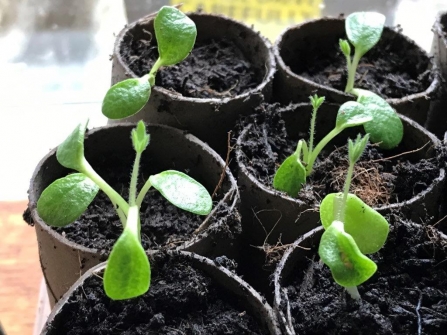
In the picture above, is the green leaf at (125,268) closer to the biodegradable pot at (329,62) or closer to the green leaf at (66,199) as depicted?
the green leaf at (66,199)

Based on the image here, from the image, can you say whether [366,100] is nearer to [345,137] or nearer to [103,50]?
[345,137]

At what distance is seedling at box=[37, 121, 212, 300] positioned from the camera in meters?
0.56

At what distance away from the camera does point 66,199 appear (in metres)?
0.69

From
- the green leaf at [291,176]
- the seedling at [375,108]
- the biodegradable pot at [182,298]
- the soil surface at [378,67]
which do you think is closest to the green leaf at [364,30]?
the seedling at [375,108]

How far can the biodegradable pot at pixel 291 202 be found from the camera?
0.80m

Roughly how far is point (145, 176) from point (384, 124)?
0.41 m

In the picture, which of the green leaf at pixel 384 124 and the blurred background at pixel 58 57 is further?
the blurred background at pixel 58 57

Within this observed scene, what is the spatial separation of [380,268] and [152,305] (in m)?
0.30

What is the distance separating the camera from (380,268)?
2.39ft

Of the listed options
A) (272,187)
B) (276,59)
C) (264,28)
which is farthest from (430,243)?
(264,28)

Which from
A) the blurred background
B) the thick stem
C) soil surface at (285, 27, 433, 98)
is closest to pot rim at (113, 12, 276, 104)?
soil surface at (285, 27, 433, 98)

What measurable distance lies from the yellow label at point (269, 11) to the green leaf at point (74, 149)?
818 mm

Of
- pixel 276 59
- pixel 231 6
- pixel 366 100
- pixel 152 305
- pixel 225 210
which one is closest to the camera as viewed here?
pixel 152 305

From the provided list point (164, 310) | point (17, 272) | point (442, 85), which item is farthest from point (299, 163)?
point (17, 272)
